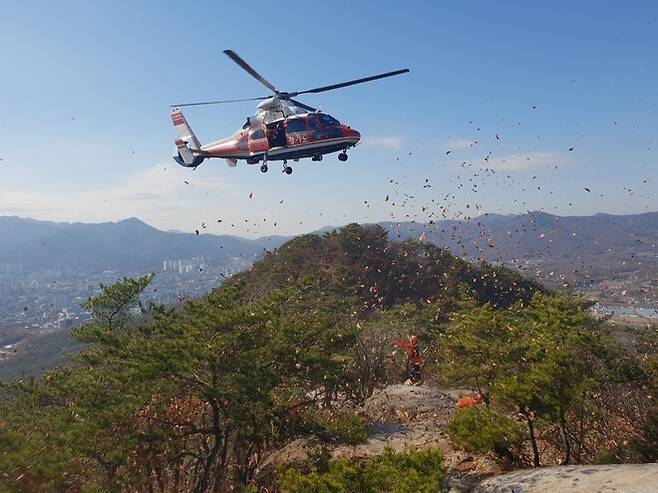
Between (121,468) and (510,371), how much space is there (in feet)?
37.6

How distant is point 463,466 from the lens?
9664 millimetres

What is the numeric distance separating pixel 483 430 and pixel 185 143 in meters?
23.8

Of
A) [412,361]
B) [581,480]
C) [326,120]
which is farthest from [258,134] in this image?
[581,480]

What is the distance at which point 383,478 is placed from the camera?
19.7 feet

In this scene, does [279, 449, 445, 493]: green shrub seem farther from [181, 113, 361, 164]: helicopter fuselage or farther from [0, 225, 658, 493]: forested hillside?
[181, 113, 361, 164]: helicopter fuselage

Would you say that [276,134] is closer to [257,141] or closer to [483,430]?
[257,141]

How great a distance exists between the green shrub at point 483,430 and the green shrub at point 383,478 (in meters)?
2.49

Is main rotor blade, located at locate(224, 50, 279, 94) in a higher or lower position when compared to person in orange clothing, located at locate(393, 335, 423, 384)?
higher

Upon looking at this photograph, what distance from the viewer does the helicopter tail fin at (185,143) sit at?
1031 inches

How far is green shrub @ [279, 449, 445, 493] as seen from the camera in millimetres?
5816

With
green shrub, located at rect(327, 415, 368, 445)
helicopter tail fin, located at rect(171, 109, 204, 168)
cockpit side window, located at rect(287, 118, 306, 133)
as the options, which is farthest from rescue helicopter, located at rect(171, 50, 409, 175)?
green shrub, located at rect(327, 415, 368, 445)

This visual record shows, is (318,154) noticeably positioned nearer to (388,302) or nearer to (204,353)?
(204,353)

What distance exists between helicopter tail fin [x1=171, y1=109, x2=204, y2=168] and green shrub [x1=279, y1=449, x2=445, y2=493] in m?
22.5

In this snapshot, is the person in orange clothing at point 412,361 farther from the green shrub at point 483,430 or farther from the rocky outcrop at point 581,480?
the rocky outcrop at point 581,480
